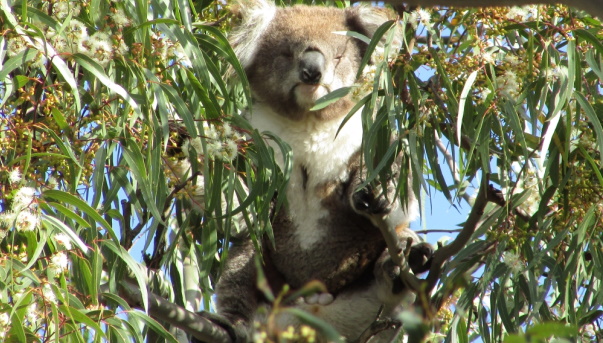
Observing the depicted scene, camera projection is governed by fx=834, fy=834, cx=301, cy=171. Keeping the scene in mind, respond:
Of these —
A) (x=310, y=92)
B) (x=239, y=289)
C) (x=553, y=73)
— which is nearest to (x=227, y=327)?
(x=239, y=289)

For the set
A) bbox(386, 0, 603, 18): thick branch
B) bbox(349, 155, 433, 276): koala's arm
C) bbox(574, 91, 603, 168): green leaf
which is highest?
bbox(386, 0, 603, 18): thick branch

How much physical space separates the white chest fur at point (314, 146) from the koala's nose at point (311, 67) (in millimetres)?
222

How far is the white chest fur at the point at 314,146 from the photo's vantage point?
330cm

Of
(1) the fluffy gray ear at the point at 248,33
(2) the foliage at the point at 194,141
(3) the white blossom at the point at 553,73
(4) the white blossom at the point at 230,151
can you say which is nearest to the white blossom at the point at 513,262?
(2) the foliage at the point at 194,141

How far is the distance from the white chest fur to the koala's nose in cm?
22

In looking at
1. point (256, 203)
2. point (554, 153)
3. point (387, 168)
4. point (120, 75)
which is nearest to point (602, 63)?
point (554, 153)

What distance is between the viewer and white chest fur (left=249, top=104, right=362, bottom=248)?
10.8ft

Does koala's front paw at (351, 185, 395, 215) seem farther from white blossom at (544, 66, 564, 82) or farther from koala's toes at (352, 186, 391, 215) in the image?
white blossom at (544, 66, 564, 82)

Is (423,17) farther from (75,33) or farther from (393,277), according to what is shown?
(393,277)

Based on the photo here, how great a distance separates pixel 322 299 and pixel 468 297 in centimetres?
92

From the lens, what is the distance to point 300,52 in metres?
3.23

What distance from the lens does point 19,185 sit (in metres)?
1.95

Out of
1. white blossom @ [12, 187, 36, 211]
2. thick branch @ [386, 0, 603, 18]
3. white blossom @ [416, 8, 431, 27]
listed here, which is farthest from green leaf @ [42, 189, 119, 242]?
thick branch @ [386, 0, 603, 18]

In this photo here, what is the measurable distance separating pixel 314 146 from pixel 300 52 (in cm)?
37
